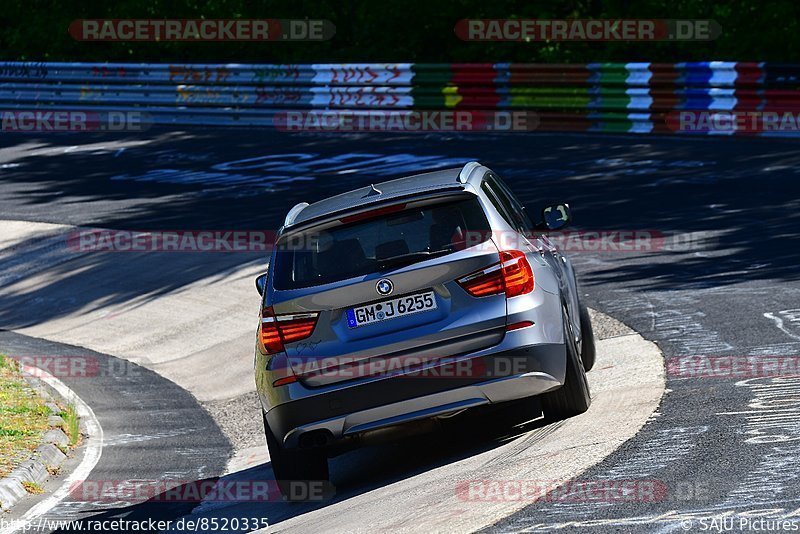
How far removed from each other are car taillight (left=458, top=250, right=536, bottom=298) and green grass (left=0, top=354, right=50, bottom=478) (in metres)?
3.95

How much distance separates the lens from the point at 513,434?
8547 millimetres

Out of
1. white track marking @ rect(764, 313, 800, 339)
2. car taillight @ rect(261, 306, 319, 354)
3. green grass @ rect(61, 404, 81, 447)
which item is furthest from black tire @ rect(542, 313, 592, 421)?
green grass @ rect(61, 404, 81, 447)

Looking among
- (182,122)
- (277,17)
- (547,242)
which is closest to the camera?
(547,242)

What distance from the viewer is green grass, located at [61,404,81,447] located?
Answer: 36.1ft

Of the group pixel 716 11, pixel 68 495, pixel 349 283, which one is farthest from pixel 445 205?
pixel 716 11

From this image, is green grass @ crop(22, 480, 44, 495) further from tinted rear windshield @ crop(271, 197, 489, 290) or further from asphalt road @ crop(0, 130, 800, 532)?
asphalt road @ crop(0, 130, 800, 532)

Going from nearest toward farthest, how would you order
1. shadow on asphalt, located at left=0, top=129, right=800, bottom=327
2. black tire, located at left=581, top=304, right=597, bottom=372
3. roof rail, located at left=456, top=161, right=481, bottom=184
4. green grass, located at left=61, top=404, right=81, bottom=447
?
roof rail, located at left=456, top=161, right=481, bottom=184
black tire, located at left=581, top=304, right=597, bottom=372
green grass, located at left=61, top=404, right=81, bottom=447
shadow on asphalt, located at left=0, top=129, right=800, bottom=327

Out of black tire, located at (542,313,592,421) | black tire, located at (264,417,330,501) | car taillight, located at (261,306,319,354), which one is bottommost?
black tire, located at (264,417,330,501)

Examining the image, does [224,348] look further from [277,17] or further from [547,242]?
[277,17]

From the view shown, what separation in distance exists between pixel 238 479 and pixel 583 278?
5.94 metres

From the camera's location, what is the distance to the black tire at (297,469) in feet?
26.9

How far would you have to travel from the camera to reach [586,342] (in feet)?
33.1

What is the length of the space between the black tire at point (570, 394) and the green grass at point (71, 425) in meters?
4.45

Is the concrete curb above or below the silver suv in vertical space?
below
